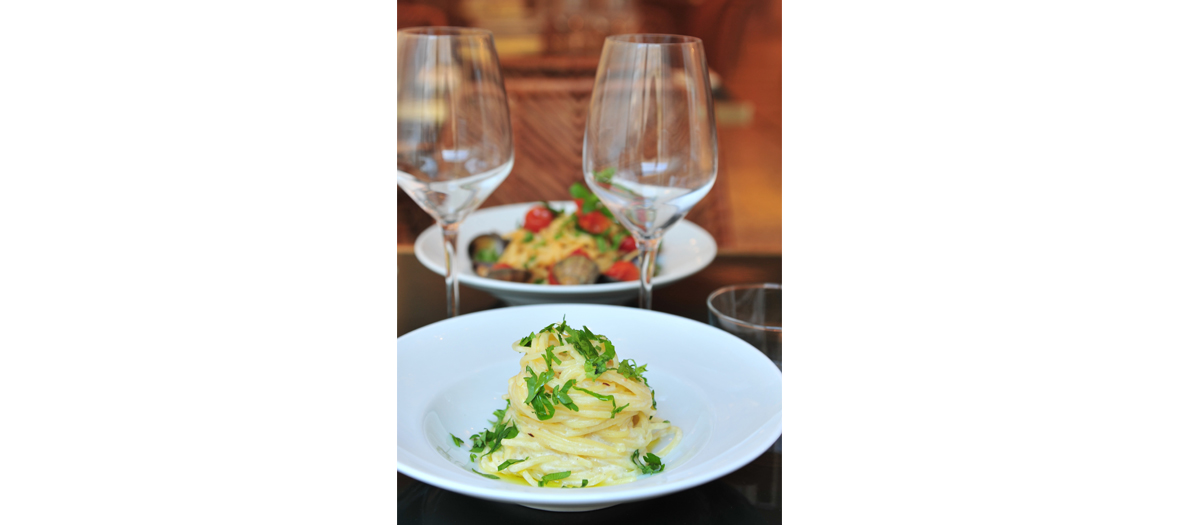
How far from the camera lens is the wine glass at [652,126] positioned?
1012mm

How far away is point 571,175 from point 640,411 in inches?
97.6

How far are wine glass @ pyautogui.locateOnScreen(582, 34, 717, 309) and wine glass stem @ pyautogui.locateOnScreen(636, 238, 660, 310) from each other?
0.07m

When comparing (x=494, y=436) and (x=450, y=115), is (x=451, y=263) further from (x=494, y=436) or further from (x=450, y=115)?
(x=494, y=436)

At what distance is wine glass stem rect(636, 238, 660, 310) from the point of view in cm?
113

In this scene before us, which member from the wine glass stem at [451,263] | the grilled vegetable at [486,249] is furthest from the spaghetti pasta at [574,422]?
the grilled vegetable at [486,249]

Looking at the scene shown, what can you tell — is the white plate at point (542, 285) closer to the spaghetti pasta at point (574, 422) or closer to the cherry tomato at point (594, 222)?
the cherry tomato at point (594, 222)

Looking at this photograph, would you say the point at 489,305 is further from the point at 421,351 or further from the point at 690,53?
the point at 690,53

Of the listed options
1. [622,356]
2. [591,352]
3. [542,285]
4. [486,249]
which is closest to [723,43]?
[486,249]

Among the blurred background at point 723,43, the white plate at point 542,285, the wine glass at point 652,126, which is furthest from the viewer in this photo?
the blurred background at point 723,43

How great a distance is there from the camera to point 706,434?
89 centimetres

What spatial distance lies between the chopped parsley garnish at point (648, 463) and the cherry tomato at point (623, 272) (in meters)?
0.65

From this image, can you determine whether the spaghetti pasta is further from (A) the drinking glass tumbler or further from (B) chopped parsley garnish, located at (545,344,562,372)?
(A) the drinking glass tumbler

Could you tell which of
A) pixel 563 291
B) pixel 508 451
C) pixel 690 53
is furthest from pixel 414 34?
pixel 508 451

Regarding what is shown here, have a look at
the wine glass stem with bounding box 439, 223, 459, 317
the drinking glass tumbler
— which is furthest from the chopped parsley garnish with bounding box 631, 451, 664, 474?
the wine glass stem with bounding box 439, 223, 459, 317
